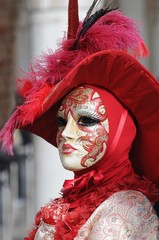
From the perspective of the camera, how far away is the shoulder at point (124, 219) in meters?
4.18

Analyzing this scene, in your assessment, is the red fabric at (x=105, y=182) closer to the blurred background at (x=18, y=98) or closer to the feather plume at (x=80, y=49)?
the feather plume at (x=80, y=49)

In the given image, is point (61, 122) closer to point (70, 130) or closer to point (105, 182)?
point (70, 130)

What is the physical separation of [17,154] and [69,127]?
19.5 ft

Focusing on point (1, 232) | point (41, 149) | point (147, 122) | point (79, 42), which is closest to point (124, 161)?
point (147, 122)

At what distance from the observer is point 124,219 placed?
420cm

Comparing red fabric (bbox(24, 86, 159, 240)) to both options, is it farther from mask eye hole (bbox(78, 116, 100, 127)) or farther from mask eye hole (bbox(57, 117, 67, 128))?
mask eye hole (bbox(57, 117, 67, 128))

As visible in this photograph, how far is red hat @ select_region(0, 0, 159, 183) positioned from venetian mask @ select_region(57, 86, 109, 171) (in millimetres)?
59

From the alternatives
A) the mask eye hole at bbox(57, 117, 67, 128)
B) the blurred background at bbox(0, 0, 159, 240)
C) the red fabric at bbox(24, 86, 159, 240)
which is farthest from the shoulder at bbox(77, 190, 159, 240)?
the blurred background at bbox(0, 0, 159, 240)

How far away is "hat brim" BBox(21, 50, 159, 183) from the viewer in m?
4.29

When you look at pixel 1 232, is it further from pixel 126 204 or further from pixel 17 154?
pixel 126 204

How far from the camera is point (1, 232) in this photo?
9.54m

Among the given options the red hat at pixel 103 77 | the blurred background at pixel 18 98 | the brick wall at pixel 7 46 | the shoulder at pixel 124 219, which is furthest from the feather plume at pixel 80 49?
the brick wall at pixel 7 46

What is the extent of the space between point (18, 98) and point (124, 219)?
1.01m

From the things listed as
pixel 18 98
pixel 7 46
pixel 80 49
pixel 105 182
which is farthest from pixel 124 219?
pixel 7 46
